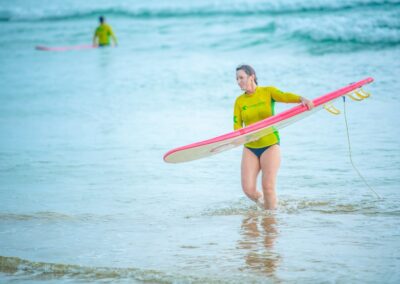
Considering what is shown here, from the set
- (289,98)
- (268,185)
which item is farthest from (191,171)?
(289,98)

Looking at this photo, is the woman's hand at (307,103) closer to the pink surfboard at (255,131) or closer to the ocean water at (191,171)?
the pink surfboard at (255,131)

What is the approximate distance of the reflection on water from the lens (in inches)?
221

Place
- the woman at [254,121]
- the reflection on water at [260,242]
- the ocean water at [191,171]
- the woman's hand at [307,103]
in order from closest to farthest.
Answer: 1. the reflection on water at [260,242]
2. the ocean water at [191,171]
3. the woman's hand at [307,103]
4. the woman at [254,121]

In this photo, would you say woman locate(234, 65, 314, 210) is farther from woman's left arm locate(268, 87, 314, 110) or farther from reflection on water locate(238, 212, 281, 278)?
reflection on water locate(238, 212, 281, 278)

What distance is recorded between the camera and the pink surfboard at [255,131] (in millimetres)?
6855

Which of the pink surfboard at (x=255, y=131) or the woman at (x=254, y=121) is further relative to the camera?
the woman at (x=254, y=121)

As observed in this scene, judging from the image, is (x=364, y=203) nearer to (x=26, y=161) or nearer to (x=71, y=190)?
(x=71, y=190)

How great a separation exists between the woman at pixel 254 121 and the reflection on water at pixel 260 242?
0.29 metres

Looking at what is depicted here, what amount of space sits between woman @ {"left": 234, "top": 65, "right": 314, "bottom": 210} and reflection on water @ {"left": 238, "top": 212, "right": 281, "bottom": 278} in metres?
0.29

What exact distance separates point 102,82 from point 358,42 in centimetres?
815

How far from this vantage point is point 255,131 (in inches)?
268

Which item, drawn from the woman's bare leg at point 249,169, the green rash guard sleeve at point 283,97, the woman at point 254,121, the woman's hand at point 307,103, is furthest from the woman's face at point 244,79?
the woman's bare leg at point 249,169

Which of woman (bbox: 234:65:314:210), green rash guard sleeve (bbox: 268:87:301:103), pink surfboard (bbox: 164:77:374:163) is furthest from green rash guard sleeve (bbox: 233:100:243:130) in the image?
green rash guard sleeve (bbox: 268:87:301:103)

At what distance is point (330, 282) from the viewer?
5.17 metres
